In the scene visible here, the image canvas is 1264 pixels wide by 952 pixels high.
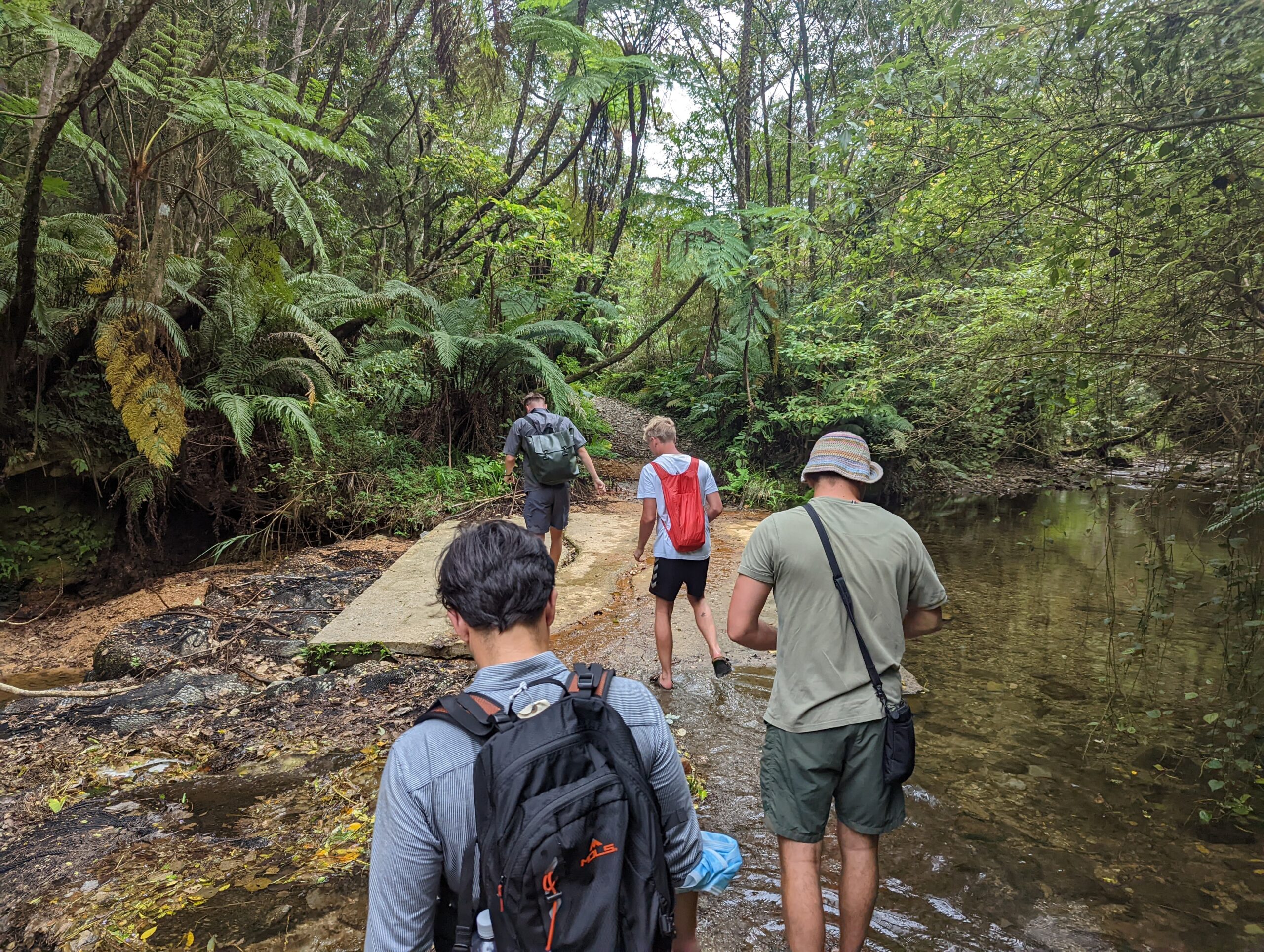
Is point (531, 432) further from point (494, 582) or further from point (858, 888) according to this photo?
point (494, 582)

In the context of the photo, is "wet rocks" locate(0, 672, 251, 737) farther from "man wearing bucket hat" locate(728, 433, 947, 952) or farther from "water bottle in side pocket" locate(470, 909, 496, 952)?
"water bottle in side pocket" locate(470, 909, 496, 952)

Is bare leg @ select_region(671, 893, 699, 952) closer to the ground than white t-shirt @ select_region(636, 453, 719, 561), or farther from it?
closer to the ground

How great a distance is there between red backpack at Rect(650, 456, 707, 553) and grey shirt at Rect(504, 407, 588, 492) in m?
1.74

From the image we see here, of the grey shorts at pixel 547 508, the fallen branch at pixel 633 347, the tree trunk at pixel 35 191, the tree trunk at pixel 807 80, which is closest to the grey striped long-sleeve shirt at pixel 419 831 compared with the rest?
the tree trunk at pixel 35 191

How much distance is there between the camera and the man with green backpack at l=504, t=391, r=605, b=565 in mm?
5898

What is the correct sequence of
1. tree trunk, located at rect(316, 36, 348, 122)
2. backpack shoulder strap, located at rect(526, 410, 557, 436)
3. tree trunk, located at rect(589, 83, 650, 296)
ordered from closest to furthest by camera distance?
backpack shoulder strap, located at rect(526, 410, 557, 436) < tree trunk, located at rect(316, 36, 348, 122) < tree trunk, located at rect(589, 83, 650, 296)

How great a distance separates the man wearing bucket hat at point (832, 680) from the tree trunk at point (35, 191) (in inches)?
174

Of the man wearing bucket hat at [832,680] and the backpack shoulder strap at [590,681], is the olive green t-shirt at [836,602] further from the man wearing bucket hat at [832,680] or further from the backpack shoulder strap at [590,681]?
the backpack shoulder strap at [590,681]

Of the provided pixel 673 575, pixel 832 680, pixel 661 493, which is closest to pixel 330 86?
pixel 661 493

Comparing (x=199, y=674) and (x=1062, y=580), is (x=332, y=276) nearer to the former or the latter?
(x=199, y=674)

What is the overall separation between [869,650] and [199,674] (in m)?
4.45

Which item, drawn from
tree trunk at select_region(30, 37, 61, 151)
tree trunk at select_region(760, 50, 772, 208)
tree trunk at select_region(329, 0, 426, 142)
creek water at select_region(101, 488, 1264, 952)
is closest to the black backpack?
creek water at select_region(101, 488, 1264, 952)

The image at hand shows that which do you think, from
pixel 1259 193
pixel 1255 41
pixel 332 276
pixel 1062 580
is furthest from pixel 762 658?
pixel 332 276

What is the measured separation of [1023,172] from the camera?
12.7ft
